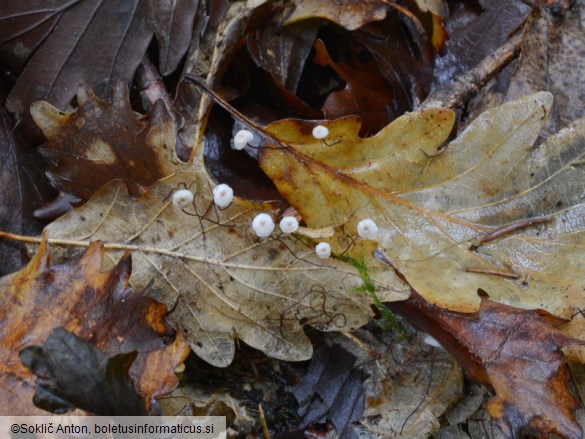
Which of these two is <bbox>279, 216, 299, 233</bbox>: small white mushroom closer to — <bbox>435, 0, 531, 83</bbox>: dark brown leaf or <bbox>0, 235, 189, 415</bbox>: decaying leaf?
<bbox>0, 235, 189, 415</bbox>: decaying leaf

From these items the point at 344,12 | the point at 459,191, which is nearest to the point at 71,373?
the point at 459,191

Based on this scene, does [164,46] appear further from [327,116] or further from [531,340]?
[531,340]

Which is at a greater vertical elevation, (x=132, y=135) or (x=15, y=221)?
(x=132, y=135)

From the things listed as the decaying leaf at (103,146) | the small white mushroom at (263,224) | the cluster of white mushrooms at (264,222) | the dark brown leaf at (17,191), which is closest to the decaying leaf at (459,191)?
the cluster of white mushrooms at (264,222)

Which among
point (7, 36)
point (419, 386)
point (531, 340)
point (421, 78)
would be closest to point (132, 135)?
point (7, 36)

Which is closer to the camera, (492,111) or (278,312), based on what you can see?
(278,312)

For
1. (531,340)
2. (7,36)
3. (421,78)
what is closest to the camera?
(531,340)

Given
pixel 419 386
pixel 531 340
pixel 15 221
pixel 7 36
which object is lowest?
pixel 419 386
